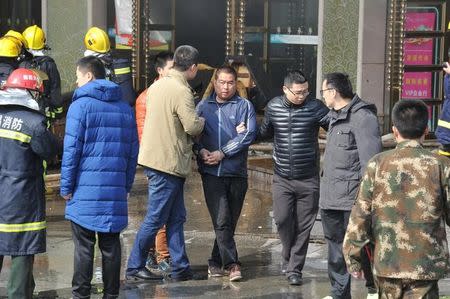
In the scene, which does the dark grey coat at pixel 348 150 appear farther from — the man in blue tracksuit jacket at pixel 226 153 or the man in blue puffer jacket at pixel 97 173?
the man in blue puffer jacket at pixel 97 173

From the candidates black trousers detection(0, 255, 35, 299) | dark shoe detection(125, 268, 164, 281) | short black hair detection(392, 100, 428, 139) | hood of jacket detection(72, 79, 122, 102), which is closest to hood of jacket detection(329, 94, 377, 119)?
hood of jacket detection(72, 79, 122, 102)

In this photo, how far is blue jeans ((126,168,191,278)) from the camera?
8.65 metres

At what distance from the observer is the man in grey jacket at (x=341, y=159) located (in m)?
7.79

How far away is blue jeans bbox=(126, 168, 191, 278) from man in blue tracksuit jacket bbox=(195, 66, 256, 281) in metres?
0.28

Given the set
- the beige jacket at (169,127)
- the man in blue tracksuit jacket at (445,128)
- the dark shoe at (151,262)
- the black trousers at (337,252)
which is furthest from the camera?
the man in blue tracksuit jacket at (445,128)

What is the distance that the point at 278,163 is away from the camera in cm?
883

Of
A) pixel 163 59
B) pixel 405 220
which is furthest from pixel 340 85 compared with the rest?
pixel 405 220

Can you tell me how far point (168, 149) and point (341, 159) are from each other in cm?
147

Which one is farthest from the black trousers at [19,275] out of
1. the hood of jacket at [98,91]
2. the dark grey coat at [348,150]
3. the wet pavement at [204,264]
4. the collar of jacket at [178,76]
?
the dark grey coat at [348,150]

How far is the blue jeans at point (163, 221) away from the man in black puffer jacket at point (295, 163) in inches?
31.4

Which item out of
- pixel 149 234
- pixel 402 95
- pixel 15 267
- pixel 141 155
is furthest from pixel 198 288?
pixel 402 95

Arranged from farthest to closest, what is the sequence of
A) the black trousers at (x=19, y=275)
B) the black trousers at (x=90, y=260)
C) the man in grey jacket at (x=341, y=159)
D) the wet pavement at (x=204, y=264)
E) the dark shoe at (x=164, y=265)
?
1. the dark shoe at (x=164, y=265)
2. the wet pavement at (x=204, y=264)
3. the man in grey jacket at (x=341, y=159)
4. the black trousers at (x=90, y=260)
5. the black trousers at (x=19, y=275)

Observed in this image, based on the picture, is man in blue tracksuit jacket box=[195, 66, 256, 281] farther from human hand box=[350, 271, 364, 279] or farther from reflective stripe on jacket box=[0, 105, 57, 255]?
human hand box=[350, 271, 364, 279]

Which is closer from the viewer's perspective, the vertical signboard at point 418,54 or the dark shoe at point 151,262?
the dark shoe at point 151,262
